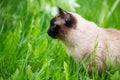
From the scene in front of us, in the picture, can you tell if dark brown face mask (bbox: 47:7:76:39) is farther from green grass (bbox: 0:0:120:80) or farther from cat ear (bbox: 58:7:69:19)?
green grass (bbox: 0:0:120:80)

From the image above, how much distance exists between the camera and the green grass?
354 centimetres

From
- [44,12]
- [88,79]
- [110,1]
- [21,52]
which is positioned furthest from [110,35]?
[110,1]

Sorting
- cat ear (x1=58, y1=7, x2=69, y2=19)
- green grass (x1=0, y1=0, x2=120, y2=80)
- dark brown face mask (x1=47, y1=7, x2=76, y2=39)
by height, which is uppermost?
cat ear (x1=58, y1=7, x2=69, y2=19)

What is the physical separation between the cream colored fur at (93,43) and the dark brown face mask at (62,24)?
50mm

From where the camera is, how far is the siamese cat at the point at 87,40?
11.9 feet

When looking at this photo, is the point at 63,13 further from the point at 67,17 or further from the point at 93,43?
the point at 93,43

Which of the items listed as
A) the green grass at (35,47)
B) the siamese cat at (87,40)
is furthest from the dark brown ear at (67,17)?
the green grass at (35,47)

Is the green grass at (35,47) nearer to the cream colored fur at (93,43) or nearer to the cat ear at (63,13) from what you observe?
the cream colored fur at (93,43)

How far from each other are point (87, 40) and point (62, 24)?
0.27m

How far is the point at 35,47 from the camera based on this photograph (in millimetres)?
4035

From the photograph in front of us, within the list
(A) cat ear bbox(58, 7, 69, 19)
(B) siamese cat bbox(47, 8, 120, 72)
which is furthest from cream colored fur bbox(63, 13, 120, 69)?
(A) cat ear bbox(58, 7, 69, 19)

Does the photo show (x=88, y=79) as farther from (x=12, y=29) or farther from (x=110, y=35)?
(x=12, y=29)

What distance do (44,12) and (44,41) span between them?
86 centimetres

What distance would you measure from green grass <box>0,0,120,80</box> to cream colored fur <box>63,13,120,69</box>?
0.10m
